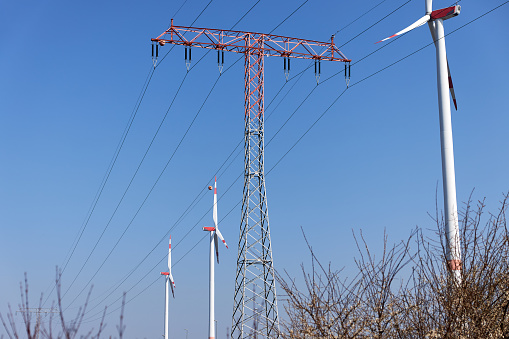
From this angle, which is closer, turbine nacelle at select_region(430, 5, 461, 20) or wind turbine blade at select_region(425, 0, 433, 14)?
turbine nacelle at select_region(430, 5, 461, 20)

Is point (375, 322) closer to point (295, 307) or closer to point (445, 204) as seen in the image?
point (295, 307)

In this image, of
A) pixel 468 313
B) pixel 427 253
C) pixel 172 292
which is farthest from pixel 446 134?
pixel 172 292

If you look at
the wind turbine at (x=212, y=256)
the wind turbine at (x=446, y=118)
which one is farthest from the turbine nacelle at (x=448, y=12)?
the wind turbine at (x=212, y=256)

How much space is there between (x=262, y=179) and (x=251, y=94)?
6499 mm

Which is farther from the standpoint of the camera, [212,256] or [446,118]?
[212,256]

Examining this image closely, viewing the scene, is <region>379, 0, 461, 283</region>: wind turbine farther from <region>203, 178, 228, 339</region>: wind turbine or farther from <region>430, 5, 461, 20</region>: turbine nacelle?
<region>203, 178, 228, 339</region>: wind turbine

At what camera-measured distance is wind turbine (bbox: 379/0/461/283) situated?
66.2 feet

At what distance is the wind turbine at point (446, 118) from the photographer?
2019 cm

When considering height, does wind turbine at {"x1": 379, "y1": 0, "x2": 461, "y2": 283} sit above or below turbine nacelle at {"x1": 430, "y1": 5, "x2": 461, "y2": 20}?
below

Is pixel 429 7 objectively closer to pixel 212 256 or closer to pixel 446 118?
pixel 446 118

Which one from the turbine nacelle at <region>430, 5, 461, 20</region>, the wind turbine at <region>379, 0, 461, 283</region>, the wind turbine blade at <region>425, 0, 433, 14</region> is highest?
the wind turbine blade at <region>425, 0, 433, 14</region>

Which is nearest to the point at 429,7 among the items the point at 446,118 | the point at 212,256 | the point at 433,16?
the point at 433,16

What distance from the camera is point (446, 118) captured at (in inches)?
944

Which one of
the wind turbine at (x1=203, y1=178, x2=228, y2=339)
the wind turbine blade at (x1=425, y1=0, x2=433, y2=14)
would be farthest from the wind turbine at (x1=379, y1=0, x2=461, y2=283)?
the wind turbine at (x1=203, y1=178, x2=228, y2=339)
